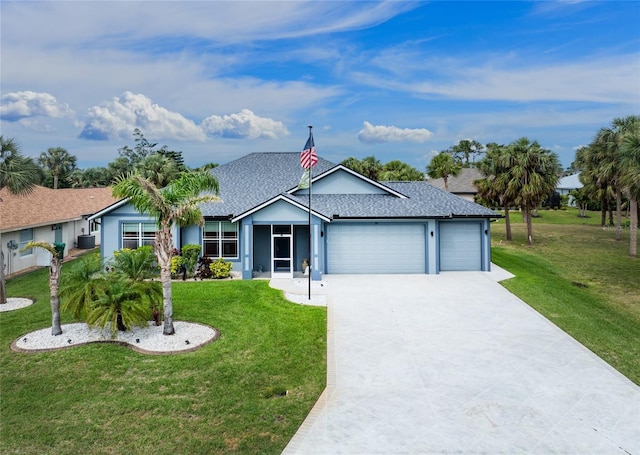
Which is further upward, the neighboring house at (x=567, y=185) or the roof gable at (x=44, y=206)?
the neighboring house at (x=567, y=185)

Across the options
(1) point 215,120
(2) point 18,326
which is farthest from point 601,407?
(1) point 215,120

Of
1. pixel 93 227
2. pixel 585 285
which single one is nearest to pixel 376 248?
pixel 585 285

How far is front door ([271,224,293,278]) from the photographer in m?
19.9

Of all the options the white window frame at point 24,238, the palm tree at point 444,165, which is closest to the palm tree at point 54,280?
the white window frame at point 24,238

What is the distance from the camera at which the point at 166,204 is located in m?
11.5

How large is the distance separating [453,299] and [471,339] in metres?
4.26

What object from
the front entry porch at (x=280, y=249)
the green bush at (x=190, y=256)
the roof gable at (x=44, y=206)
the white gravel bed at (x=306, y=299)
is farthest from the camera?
the roof gable at (x=44, y=206)

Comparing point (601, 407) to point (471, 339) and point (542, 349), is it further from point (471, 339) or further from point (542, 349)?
point (471, 339)

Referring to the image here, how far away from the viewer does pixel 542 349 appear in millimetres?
11000

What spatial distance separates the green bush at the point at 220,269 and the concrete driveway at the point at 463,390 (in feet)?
21.8

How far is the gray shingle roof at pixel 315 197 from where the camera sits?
20516 millimetres

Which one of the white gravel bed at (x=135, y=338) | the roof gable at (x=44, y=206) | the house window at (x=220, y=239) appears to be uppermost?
the roof gable at (x=44, y=206)

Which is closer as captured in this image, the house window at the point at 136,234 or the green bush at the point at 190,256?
the green bush at the point at 190,256

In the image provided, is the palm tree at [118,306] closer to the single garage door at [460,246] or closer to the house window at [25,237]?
the house window at [25,237]
